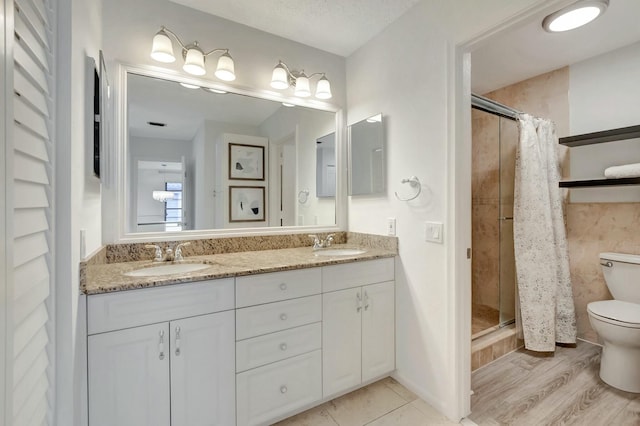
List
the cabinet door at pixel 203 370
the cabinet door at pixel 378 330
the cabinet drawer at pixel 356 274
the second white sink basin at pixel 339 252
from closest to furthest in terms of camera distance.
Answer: the cabinet door at pixel 203 370, the cabinet drawer at pixel 356 274, the cabinet door at pixel 378 330, the second white sink basin at pixel 339 252

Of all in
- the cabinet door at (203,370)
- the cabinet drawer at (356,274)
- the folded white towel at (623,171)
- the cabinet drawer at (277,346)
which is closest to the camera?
the cabinet door at (203,370)

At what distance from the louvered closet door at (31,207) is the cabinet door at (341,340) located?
Result: 3.73ft

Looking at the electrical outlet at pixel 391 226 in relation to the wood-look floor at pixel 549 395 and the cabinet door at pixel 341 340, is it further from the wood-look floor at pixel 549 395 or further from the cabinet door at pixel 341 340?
the wood-look floor at pixel 549 395

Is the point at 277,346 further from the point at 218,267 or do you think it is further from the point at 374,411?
the point at 374,411

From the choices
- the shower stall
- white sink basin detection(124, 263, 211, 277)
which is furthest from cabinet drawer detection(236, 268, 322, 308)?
the shower stall

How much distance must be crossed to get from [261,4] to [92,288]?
1.71m

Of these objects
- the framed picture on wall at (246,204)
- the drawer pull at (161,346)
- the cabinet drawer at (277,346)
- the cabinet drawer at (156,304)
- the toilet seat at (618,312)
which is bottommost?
the cabinet drawer at (277,346)

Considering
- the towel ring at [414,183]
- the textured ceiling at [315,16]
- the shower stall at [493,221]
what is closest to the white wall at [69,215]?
the textured ceiling at [315,16]

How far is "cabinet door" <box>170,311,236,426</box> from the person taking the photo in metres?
1.25

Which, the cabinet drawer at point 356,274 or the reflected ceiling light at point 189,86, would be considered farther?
the reflected ceiling light at point 189,86

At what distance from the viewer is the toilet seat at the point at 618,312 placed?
5.44ft

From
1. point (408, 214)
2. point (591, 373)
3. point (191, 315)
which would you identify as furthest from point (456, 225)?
point (591, 373)

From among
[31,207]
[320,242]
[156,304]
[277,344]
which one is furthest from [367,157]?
[31,207]

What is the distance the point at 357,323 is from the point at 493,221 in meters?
1.79
